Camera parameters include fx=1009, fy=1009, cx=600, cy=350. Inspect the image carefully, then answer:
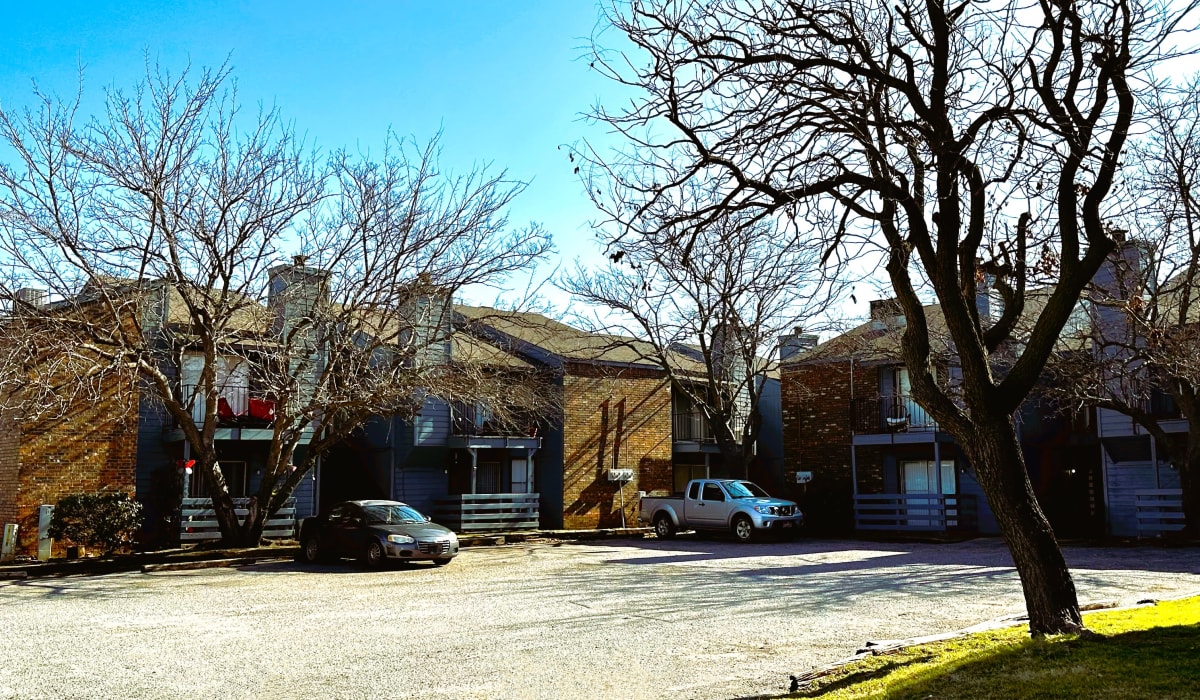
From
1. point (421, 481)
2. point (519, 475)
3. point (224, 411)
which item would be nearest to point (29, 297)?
point (224, 411)

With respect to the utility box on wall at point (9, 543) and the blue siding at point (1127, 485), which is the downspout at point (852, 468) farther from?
the utility box on wall at point (9, 543)

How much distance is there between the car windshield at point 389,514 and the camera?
2006cm

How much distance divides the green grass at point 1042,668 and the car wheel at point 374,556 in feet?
41.6

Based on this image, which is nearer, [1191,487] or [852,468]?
[1191,487]

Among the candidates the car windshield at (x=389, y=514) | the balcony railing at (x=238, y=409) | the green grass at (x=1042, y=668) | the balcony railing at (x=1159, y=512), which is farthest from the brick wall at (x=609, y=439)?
the green grass at (x=1042, y=668)

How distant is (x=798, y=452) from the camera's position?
32.4 metres

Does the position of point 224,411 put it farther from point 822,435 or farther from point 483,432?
point 822,435

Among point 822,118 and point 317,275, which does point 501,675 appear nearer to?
point 822,118

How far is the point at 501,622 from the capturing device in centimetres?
1166

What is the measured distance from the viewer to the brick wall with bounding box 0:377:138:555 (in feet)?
70.3

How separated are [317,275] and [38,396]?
570 centimetres

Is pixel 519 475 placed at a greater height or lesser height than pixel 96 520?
greater

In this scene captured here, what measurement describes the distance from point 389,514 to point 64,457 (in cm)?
765

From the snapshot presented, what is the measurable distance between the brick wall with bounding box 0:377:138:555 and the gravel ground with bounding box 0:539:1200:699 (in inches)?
194
